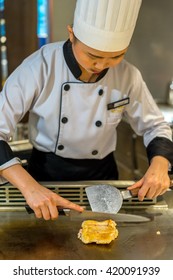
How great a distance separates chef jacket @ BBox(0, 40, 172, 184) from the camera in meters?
1.59

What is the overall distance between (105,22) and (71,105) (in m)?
0.37

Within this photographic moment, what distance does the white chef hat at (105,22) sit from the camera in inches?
56.0

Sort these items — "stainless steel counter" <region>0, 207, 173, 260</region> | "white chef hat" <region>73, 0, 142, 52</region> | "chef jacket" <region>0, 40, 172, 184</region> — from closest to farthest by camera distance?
"stainless steel counter" <region>0, 207, 173, 260</region> < "white chef hat" <region>73, 0, 142, 52</region> < "chef jacket" <region>0, 40, 172, 184</region>

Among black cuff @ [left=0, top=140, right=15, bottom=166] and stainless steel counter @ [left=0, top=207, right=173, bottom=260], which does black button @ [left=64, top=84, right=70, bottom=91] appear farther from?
stainless steel counter @ [left=0, top=207, right=173, bottom=260]

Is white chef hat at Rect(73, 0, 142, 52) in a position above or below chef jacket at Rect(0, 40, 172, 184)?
above

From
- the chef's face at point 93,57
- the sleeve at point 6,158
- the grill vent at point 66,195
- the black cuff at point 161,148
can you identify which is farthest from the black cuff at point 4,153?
the black cuff at point 161,148

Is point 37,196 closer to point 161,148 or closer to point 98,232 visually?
point 98,232

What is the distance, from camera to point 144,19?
3432mm

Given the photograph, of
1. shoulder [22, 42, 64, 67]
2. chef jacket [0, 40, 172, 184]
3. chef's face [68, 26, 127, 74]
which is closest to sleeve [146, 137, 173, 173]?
chef jacket [0, 40, 172, 184]

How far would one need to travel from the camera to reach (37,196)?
138 cm

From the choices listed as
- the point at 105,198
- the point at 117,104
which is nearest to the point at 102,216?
the point at 105,198
